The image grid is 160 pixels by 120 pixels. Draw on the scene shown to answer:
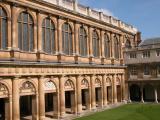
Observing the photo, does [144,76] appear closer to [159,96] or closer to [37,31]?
[159,96]

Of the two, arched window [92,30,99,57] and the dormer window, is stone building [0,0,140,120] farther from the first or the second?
the dormer window

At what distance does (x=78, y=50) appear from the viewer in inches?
1735

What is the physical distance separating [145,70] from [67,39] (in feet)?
71.5

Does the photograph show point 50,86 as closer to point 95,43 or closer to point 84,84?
point 84,84

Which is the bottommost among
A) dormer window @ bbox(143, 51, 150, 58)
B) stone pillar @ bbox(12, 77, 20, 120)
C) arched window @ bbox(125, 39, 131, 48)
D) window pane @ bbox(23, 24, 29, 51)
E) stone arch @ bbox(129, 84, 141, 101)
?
stone arch @ bbox(129, 84, 141, 101)

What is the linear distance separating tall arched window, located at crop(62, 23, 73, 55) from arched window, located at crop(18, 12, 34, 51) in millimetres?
6626

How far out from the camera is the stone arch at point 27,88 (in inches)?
1311

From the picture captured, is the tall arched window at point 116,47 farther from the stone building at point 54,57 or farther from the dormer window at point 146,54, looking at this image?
the dormer window at point 146,54

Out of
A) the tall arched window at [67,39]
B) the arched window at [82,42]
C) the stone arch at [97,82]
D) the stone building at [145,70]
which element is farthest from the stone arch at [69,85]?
the stone building at [145,70]

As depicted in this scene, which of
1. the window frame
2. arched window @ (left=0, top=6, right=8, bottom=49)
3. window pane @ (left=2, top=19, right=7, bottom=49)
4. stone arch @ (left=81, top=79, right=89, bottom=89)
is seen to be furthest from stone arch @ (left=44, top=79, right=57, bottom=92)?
arched window @ (left=0, top=6, right=8, bottom=49)

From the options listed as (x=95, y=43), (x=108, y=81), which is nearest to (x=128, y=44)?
(x=108, y=81)

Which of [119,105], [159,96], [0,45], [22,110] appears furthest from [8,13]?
[159,96]

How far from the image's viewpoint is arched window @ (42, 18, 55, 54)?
37.8 metres

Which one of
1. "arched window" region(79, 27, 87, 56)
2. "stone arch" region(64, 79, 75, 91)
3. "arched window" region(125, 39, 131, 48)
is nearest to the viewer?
"stone arch" region(64, 79, 75, 91)
